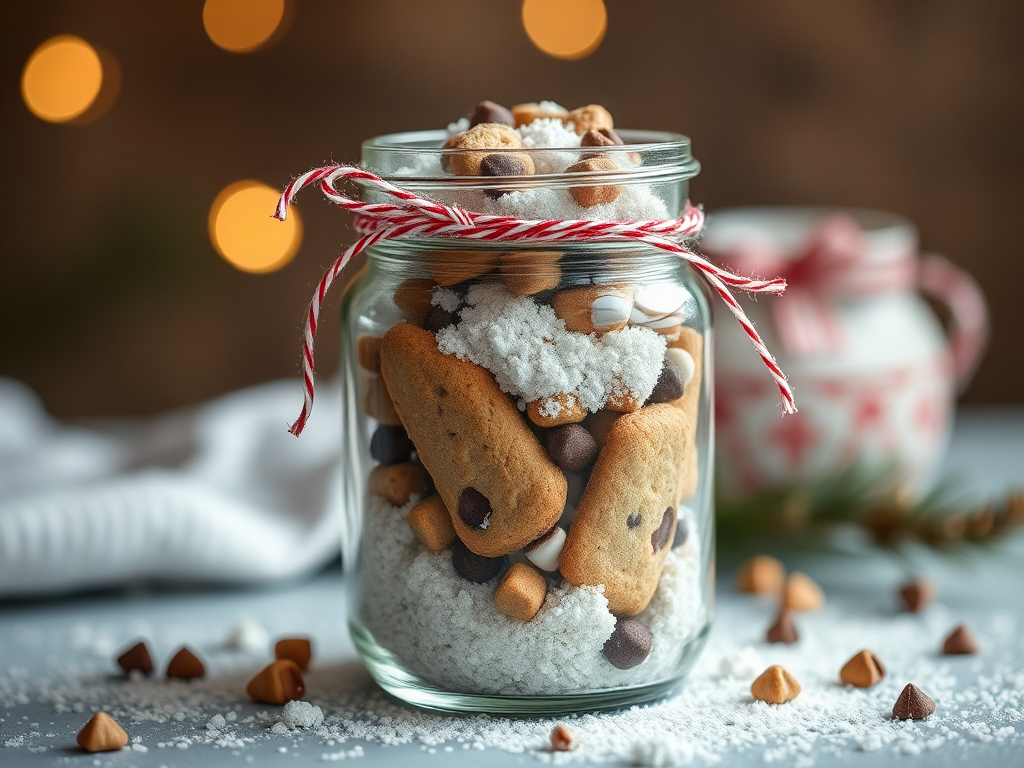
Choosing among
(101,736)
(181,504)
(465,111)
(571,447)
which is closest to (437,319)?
(571,447)

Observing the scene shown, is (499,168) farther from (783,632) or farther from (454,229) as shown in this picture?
(783,632)

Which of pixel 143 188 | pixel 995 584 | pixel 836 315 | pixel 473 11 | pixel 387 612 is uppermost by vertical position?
pixel 473 11

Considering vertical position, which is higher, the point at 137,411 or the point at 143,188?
the point at 143,188

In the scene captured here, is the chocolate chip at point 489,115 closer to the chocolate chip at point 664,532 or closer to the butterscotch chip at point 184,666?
the chocolate chip at point 664,532

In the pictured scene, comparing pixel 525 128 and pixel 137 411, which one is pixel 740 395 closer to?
pixel 525 128

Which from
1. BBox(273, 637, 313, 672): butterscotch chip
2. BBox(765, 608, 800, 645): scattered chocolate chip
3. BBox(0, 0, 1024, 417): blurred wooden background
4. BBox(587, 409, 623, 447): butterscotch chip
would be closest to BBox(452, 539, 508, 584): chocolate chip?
BBox(587, 409, 623, 447): butterscotch chip

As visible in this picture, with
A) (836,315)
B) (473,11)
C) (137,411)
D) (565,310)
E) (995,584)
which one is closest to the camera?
(565,310)

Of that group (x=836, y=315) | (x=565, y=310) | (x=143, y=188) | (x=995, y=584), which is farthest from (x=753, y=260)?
(x=143, y=188)
